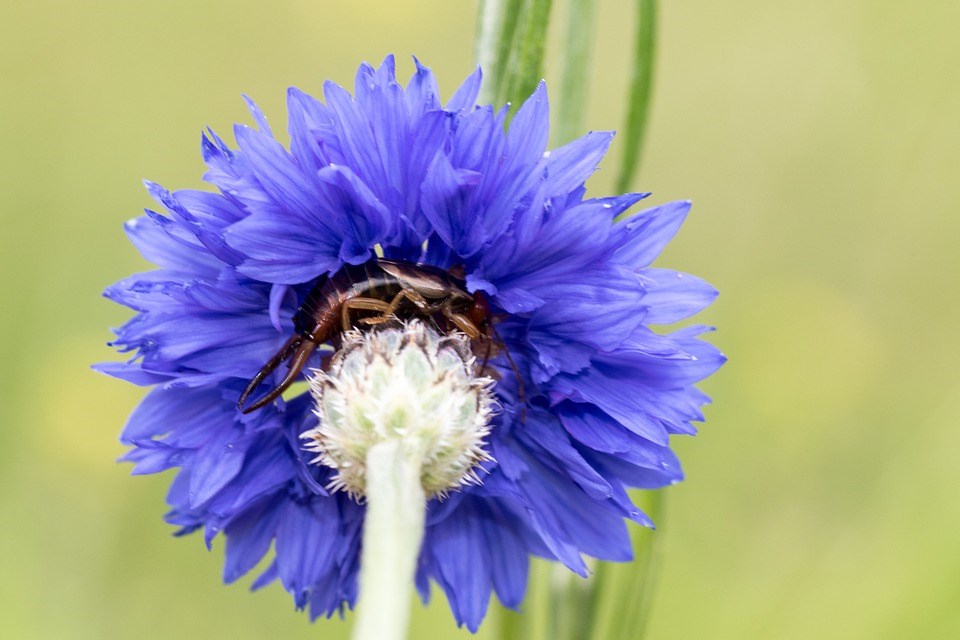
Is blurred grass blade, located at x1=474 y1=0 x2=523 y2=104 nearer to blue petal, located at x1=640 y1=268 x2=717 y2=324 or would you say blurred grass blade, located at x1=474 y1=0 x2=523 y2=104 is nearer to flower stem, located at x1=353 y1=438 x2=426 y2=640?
blue petal, located at x1=640 y1=268 x2=717 y2=324

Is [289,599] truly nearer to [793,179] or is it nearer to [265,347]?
[265,347]

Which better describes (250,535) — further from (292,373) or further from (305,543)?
(292,373)

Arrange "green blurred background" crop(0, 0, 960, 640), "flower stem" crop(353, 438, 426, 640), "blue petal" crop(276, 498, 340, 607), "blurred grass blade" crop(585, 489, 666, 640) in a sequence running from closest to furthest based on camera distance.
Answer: "flower stem" crop(353, 438, 426, 640) → "blue petal" crop(276, 498, 340, 607) → "blurred grass blade" crop(585, 489, 666, 640) → "green blurred background" crop(0, 0, 960, 640)

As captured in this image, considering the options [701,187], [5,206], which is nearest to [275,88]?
[5,206]

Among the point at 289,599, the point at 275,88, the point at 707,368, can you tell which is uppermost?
the point at 275,88

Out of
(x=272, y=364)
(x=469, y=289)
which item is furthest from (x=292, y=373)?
(x=469, y=289)

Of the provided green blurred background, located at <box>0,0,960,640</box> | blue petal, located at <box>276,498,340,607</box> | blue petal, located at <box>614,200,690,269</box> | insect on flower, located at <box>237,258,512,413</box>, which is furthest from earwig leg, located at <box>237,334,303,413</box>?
green blurred background, located at <box>0,0,960,640</box>

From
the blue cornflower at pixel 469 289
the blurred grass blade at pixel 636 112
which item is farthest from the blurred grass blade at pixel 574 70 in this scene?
the blue cornflower at pixel 469 289
